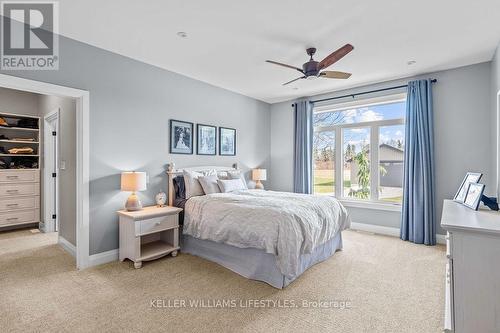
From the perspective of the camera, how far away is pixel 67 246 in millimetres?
3629

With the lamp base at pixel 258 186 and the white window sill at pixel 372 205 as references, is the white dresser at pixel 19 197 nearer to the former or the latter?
the lamp base at pixel 258 186

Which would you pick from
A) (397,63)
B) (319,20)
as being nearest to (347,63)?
(397,63)

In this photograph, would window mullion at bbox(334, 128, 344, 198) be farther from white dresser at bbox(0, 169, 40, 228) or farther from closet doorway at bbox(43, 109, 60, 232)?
white dresser at bbox(0, 169, 40, 228)

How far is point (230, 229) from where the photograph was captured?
297 centimetres

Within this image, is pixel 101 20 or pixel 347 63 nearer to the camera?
pixel 101 20

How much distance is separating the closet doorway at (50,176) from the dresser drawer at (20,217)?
0.95ft

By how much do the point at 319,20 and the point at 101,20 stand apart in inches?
89.7

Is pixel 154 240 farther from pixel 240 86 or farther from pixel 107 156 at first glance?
pixel 240 86

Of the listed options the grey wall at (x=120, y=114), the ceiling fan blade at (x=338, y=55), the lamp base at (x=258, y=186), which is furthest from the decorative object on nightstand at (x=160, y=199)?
the ceiling fan blade at (x=338, y=55)

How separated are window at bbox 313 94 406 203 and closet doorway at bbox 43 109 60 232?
5137 mm

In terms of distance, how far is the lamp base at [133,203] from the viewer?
329cm

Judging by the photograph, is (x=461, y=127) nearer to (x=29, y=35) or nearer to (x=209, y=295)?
(x=209, y=295)

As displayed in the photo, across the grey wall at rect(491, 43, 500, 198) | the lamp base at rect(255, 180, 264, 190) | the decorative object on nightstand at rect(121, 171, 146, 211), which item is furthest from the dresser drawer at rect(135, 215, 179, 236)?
the grey wall at rect(491, 43, 500, 198)

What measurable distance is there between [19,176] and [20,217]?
0.75 m
